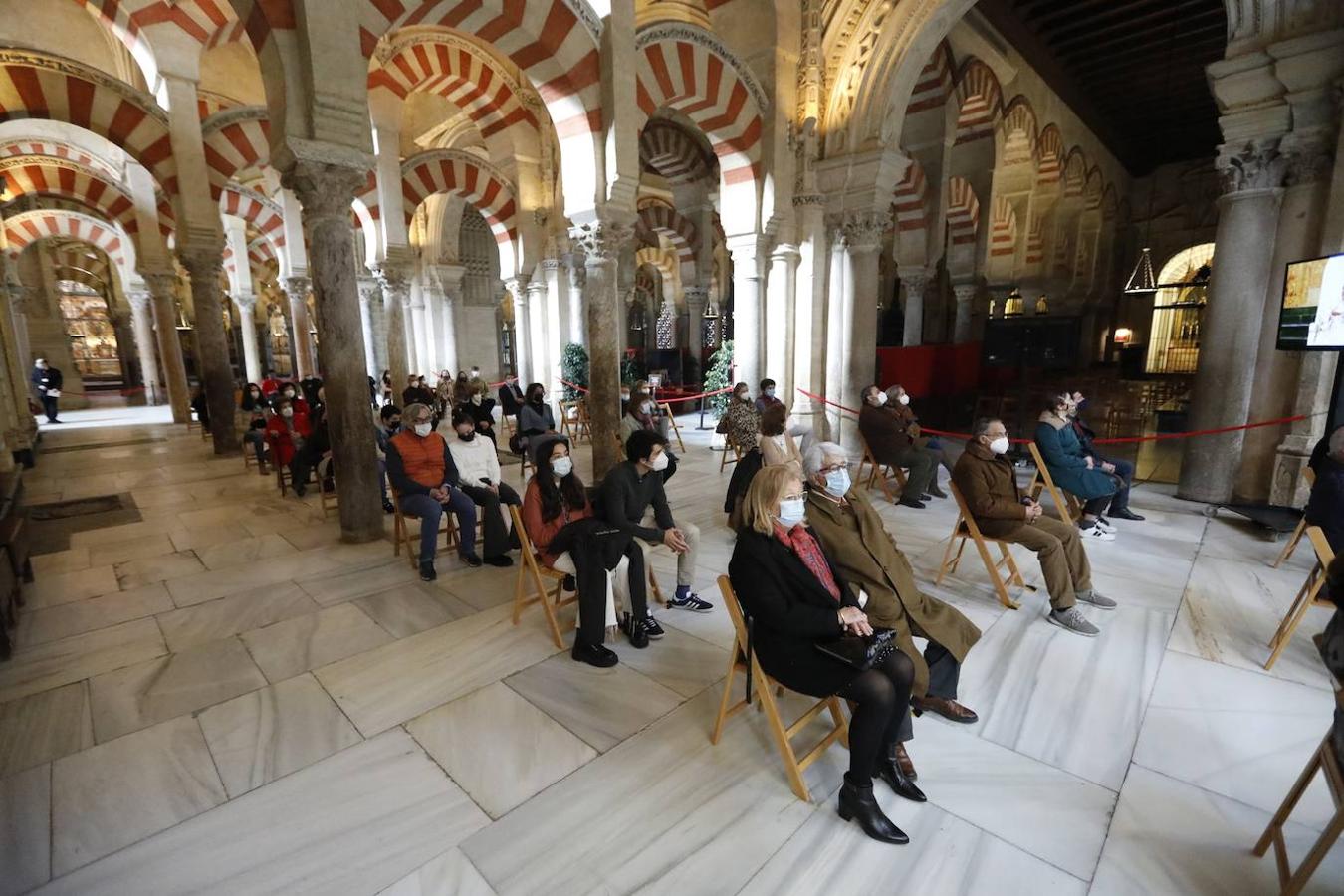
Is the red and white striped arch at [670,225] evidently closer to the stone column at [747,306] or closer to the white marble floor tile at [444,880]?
the stone column at [747,306]

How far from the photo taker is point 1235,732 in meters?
2.33

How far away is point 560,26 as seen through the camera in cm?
539

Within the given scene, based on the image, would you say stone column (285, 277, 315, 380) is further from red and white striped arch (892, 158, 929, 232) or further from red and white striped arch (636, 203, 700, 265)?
red and white striped arch (892, 158, 929, 232)

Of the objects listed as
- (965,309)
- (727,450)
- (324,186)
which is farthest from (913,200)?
(324,186)

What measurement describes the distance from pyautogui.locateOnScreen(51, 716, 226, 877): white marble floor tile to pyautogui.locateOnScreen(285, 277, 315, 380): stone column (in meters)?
10.1

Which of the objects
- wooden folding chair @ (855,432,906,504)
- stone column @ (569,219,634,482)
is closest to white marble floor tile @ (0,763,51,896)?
stone column @ (569,219,634,482)

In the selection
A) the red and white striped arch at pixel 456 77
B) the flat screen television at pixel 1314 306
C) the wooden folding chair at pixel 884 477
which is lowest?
the wooden folding chair at pixel 884 477

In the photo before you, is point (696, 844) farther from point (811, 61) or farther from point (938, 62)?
point (938, 62)

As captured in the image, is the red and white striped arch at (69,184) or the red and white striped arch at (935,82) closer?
the red and white striped arch at (935,82)

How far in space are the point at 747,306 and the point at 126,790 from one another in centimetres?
721

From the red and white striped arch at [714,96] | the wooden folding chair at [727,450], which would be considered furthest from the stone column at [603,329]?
the red and white striped arch at [714,96]

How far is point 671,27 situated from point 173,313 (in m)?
9.42

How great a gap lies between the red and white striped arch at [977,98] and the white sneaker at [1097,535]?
8403mm

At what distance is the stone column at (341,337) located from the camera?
4.24m
